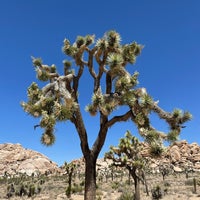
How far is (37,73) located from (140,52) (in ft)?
9.50

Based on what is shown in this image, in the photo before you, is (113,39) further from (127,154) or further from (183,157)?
(183,157)

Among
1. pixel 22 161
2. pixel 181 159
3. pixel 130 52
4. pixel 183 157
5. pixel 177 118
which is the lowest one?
pixel 177 118

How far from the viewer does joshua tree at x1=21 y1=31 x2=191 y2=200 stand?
22.8 ft

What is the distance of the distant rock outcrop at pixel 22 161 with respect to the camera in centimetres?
5231

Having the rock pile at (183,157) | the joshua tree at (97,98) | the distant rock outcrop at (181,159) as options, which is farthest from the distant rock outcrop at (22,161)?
the joshua tree at (97,98)

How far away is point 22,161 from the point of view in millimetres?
55750

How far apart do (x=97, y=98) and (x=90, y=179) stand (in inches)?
76.5

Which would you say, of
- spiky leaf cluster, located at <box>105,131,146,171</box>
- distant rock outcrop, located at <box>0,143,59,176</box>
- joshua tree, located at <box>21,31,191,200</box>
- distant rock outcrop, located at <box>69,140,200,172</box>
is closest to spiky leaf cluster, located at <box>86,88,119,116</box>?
joshua tree, located at <box>21,31,191,200</box>

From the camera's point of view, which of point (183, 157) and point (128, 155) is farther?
point (183, 157)

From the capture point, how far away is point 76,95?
26.3ft

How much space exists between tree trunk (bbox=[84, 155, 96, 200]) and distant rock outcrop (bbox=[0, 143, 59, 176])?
44.3 meters

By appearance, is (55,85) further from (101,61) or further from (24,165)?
(24,165)

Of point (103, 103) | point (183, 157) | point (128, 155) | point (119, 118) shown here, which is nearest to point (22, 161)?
point (183, 157)

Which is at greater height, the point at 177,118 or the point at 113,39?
the point at 113,39
